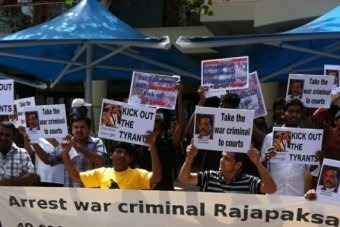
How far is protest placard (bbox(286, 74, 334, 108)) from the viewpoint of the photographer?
465 cm

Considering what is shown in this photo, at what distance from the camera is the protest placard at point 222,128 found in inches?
147

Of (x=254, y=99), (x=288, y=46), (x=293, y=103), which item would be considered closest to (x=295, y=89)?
(x=293, y=103)

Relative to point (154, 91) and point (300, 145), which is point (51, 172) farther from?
point (300, 145)

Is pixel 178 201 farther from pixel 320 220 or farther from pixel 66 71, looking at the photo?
pixel 66 71

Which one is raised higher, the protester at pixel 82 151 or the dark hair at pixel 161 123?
the dark hair at pixel 161 123

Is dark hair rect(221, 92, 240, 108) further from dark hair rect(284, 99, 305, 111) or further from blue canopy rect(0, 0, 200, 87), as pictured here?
blue canopy rect(0, 0, 200, 87)

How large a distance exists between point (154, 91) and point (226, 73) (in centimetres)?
70

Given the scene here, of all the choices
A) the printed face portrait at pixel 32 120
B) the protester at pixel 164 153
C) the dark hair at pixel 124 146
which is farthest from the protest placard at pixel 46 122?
the protester at pixel 164 153

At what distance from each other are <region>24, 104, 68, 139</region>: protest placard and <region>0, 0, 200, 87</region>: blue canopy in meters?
1.40

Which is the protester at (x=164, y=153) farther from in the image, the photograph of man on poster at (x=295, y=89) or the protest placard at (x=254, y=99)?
the photograph of man on poster at (x=295, y=89)

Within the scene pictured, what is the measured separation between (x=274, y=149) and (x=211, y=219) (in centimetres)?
68

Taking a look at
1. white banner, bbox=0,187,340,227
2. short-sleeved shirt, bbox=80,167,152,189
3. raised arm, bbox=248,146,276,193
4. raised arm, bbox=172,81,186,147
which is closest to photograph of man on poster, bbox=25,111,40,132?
white banner, bbox=0,187,340,227

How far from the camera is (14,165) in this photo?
4.56m

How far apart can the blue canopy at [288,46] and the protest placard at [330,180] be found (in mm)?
1775
